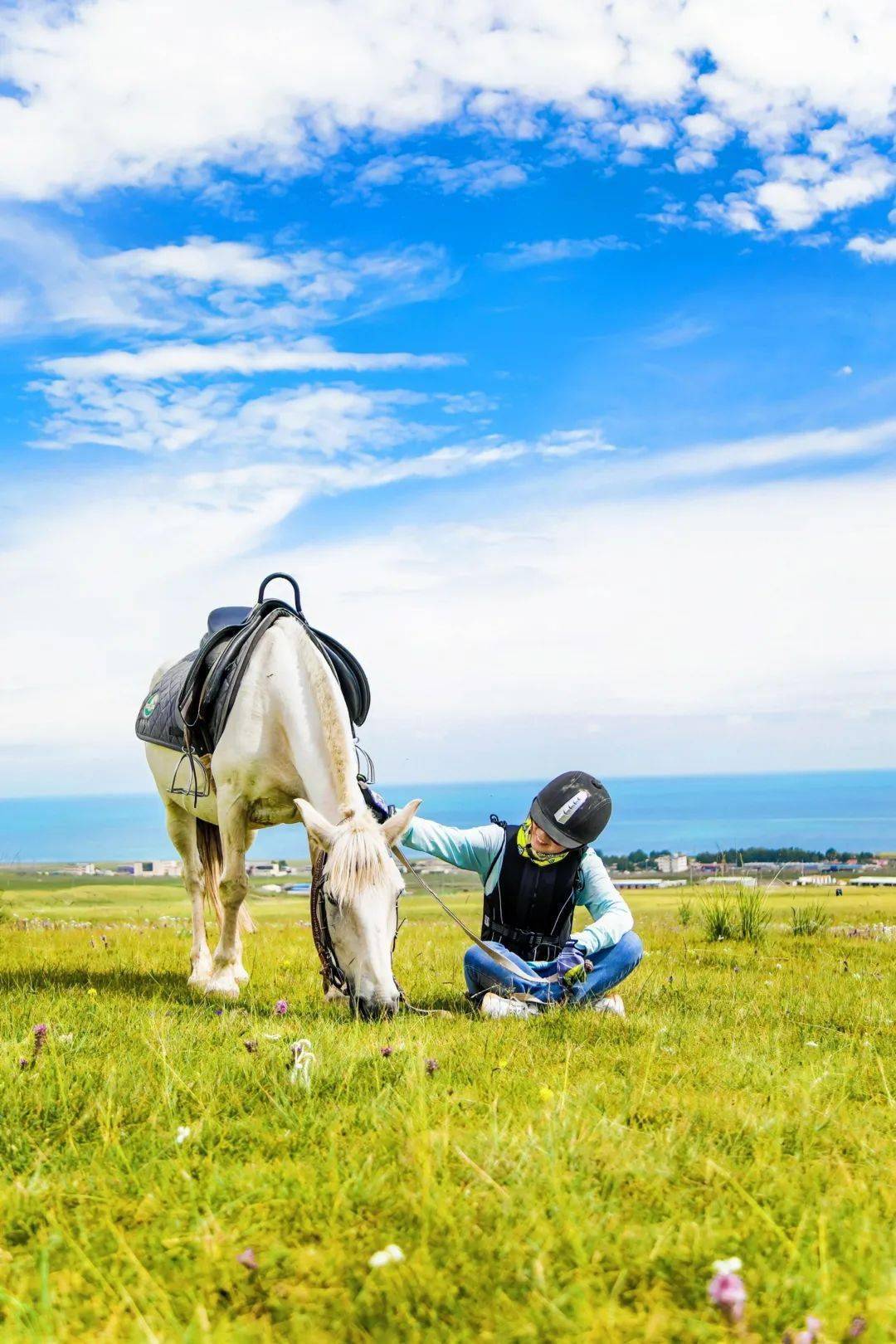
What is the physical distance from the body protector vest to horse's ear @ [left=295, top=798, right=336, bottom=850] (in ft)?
4.54

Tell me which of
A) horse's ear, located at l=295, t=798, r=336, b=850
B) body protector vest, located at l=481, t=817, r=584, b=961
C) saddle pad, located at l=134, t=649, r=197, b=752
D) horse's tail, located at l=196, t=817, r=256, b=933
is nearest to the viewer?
horse's ear, located at l=295, t=798, r=336, b=850

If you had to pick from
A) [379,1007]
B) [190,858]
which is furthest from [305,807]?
[190,858]

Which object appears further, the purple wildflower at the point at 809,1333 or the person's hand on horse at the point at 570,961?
the person's hand on horse at the point at 570,961

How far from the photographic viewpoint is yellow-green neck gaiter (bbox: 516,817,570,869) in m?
7.06

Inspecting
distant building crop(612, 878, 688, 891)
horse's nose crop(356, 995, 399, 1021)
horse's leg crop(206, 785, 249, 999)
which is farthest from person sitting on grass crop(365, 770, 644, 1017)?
distant building crop(612, 878, 688, 891)

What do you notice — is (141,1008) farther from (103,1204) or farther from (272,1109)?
(103,1204)

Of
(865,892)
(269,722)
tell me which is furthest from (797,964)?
(865,892)

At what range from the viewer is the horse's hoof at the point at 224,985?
785 cm

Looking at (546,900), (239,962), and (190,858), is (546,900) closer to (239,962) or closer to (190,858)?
(239,962)

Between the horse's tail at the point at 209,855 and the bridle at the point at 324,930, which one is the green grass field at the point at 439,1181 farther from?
the horse's tail at the point at 209,855

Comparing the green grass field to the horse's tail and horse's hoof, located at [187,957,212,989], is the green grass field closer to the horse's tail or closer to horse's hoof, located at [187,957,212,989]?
horse's hoof, located at [187,957,212,989]

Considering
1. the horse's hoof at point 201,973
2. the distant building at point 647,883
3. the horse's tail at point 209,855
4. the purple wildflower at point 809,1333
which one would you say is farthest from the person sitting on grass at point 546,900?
the distant building at point 647,883

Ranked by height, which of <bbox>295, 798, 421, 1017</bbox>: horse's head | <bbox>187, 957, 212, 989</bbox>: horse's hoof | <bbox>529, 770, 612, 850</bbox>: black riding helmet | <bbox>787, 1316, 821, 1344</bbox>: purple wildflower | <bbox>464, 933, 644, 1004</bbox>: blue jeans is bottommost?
<bbox>187, 957, 212, 989</bbox>: horse's hoof

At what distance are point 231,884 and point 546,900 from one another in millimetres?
2947
